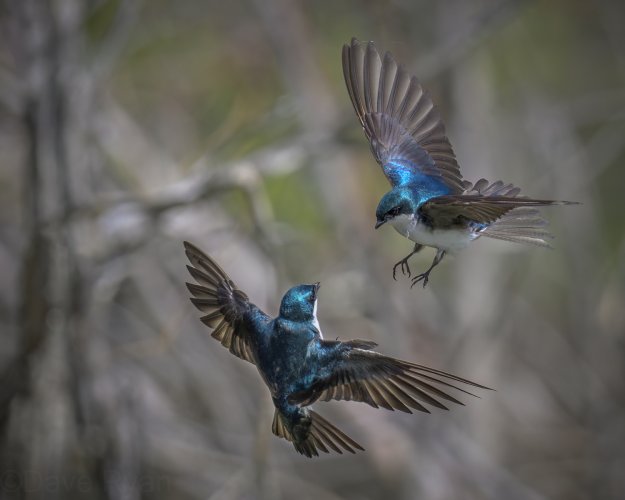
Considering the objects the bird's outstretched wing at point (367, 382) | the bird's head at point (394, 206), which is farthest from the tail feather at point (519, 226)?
the bird's outstretched wing at point (367, 382)

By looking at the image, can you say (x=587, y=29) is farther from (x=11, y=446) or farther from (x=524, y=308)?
(x=11, y=446)

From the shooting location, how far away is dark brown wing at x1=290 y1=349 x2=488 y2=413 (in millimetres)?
1265

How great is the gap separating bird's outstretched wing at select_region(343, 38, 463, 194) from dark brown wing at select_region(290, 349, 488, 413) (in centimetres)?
29

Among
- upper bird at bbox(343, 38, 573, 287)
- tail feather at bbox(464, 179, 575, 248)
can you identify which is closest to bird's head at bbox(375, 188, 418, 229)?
upper bird at bbox(343, 38, 573, 287)

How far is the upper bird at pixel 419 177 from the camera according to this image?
3.74 ft

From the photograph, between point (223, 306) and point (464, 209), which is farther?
point (223, 306)

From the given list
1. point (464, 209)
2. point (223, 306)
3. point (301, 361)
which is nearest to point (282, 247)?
point (223, 306)

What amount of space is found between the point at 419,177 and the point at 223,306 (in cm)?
44

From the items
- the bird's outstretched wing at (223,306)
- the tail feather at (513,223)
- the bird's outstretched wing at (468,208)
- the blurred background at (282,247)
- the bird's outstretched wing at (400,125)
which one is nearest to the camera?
the bird's outstretched wing at (468,208)

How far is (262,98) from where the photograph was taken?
4.69 m

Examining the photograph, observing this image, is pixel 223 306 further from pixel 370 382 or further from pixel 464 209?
pixel 464 209

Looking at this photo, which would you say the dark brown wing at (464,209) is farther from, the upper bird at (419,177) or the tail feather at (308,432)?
the tail feather at (308,432)

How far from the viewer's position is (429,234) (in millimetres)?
1144

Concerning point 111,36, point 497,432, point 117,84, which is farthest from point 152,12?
point 497,432
